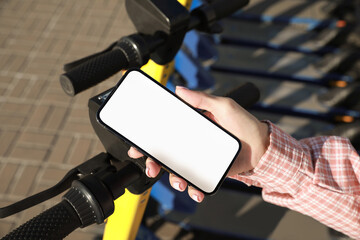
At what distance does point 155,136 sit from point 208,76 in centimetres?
181

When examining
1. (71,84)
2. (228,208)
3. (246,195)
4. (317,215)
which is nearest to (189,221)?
(228,208)

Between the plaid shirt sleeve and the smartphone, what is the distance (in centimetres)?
26

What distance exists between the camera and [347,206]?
1086 mm

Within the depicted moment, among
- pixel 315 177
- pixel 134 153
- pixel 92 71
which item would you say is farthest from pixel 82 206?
pixel 315 177

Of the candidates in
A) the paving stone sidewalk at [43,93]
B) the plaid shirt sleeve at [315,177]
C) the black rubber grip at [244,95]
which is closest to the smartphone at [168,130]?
the black rubber grip at [244,95]

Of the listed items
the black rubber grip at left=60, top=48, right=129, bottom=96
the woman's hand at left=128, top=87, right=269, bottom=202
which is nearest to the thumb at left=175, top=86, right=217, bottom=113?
the woman's hand at left=128, top=87, right=269, bottom=202

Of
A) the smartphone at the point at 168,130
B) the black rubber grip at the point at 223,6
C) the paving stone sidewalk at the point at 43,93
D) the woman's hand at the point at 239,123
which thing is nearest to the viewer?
the smartphone at the point at 168,130

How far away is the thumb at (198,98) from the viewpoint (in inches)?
36.6

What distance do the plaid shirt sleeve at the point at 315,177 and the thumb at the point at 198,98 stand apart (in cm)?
23

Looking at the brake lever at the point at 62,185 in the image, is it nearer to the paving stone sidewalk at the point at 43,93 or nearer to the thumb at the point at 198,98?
the thumb at the point at 198,98

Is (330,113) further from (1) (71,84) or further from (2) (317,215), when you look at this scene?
(1) (71,84)

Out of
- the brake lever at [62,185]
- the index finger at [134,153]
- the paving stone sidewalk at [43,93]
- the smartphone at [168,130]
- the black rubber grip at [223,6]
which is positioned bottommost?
the paving stone sidewalk at [43,93]

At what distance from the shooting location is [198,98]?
0.96 metres

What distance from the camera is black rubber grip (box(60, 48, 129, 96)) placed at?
0.85m
